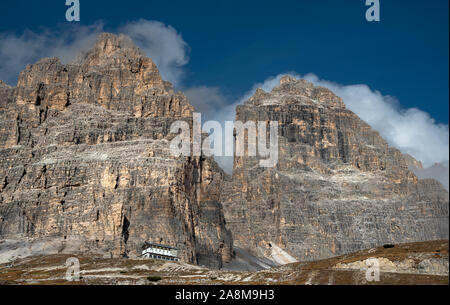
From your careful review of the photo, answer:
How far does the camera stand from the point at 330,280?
130 meters

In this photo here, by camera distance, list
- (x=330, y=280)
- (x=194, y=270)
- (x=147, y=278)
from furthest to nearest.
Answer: (x=194, y=270) → (x=147, y=278) → (x=330, y=280)
